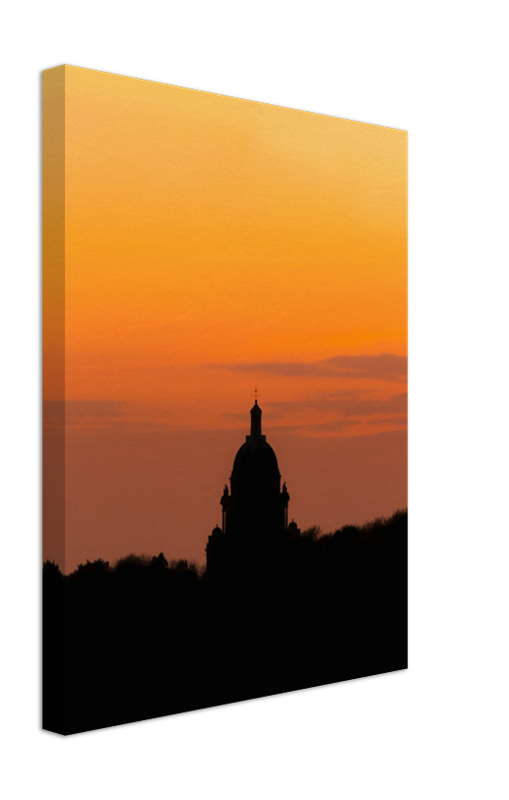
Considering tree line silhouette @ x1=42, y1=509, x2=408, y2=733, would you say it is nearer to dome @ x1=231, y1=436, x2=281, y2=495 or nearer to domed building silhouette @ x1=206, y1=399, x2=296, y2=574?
domed building silhouette @ x1=206, y1=399, x2=296, y2=574

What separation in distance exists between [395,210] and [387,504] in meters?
2.38

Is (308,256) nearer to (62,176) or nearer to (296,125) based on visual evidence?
(296,125)

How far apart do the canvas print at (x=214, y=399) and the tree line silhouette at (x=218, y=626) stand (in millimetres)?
15

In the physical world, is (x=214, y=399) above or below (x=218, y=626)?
above

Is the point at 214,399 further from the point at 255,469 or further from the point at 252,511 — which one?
the point at 252,511

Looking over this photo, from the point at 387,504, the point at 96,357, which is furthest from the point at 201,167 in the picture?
the point at 387,504

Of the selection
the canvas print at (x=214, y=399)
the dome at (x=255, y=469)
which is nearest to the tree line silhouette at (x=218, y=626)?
the canvas print at (x=214, y=399)

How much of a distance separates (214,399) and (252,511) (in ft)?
2.89

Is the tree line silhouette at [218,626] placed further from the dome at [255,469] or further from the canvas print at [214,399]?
the dome at [255,469]

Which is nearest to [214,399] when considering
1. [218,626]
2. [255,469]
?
[255,469]

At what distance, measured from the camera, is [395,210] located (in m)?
9.51

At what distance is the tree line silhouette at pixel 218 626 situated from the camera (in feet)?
24.5

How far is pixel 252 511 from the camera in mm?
8438

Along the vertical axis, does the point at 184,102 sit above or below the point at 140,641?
above
